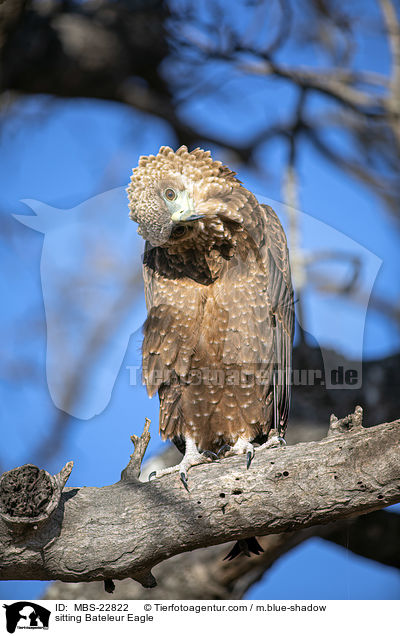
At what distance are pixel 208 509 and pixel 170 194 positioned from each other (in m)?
0.92

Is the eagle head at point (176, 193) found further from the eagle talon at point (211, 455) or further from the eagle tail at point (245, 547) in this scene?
the eagle tail at point (245, 547)

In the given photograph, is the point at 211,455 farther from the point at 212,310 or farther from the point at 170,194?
the point at 170,194

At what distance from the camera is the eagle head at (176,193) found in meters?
1.80

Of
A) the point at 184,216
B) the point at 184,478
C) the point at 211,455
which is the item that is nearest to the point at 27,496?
the point at 184,478

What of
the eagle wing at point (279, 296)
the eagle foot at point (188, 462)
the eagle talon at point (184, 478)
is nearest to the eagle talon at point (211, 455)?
the eagle foot at point (188, 462)

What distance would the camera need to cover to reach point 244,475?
1.54m

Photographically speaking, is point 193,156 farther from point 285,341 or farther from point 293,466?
point 293,466

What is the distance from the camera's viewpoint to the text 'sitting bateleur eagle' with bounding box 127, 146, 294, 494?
6.17 feet

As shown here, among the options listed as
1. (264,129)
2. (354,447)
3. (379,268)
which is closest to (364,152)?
(264,129)

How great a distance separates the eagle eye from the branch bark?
0.81 metres

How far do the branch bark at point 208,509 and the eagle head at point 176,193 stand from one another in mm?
729
